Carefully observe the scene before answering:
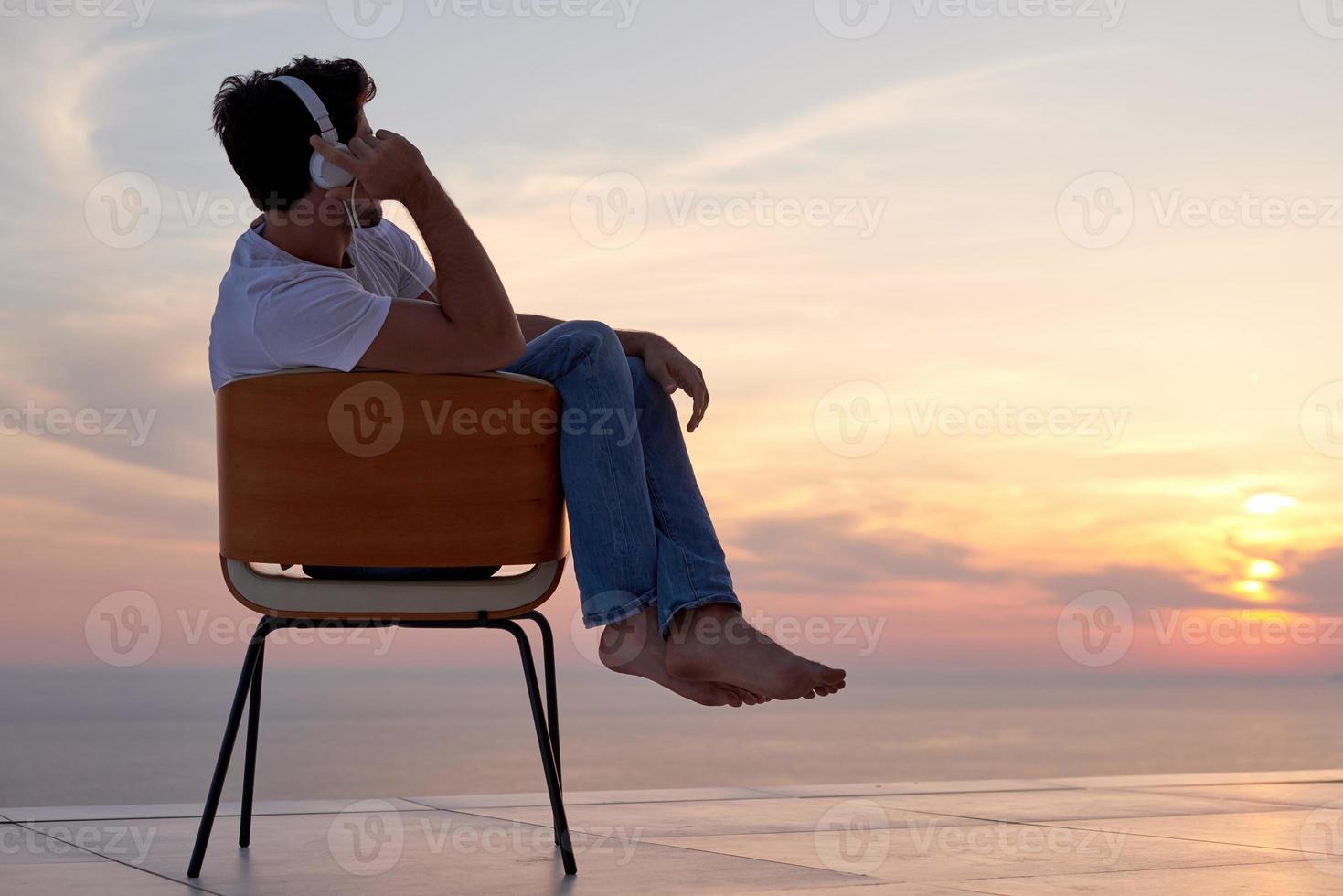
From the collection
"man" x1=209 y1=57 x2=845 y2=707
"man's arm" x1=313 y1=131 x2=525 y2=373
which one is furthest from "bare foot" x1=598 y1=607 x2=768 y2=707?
"man's arm" x1=313 y1=131 x2=525 y2=373

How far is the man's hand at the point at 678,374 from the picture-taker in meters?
1.86

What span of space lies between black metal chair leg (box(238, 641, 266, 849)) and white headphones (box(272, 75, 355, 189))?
0.80 meters

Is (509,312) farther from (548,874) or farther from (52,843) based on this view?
(52,843)

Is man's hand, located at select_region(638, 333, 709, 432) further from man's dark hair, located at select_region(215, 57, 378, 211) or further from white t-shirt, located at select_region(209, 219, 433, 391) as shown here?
man's dark hair, located at select_region(215, 57, 378, 211)

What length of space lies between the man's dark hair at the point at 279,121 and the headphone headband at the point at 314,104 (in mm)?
12

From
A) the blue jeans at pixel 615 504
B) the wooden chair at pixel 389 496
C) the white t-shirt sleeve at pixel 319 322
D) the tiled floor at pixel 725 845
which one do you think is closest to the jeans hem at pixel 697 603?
the blue jeans at pixel 615 504

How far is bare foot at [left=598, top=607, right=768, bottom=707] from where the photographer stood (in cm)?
174

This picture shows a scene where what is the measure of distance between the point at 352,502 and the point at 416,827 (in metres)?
0.97

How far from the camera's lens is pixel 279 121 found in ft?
5.94

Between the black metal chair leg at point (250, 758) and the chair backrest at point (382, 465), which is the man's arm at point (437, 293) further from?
the black metal chair leg at point (250, 758)

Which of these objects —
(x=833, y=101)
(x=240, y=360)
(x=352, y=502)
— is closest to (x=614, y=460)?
(x=352, y=502)

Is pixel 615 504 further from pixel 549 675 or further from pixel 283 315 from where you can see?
pixel 283 315

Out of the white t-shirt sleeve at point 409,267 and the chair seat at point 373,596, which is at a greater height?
the white t-shirt sleeve at point 409,267

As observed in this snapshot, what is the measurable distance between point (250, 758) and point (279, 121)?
1.10 m
